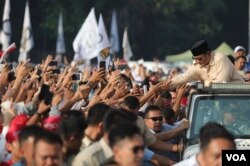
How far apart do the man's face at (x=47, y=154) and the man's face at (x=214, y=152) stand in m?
1.05

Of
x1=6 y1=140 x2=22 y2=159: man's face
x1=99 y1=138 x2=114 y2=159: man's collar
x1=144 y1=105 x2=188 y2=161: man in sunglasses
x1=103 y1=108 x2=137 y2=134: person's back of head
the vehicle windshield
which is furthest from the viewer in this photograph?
the vehicle windshield

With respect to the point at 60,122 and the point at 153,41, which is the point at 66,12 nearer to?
the point at 153,41

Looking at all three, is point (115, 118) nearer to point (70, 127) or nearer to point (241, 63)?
point (70, 127)

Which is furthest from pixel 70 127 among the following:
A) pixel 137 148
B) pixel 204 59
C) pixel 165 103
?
pixel 165 103

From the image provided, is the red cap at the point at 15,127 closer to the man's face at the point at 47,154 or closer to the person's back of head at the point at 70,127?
the person's back of head at the point at 70,127

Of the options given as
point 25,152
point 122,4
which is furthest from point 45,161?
point 122,4

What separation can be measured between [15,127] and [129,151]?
197 cm

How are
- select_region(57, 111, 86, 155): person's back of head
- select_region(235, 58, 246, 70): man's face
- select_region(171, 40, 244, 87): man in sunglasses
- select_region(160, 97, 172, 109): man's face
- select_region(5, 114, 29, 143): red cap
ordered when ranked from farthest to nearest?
select_region(235, 58, 246, 70): man's face → select_region(160, 97, 172, 109): man's face → select_region(171, 40, 244, 87): man in sunglasses → select_region(5, 114, 29, 143): red cap → select_region(57, 111, 86, 155): person's back of head

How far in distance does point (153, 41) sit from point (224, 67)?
5690 centimetres

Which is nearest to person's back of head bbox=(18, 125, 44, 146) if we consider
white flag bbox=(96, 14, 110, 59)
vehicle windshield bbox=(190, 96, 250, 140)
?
vehicle windshield bbox=(190, 96, 250, 140)

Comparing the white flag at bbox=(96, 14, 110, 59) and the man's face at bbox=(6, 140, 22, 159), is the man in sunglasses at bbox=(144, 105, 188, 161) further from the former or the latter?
the white flag at bbox=(96, 14, 110, 59)

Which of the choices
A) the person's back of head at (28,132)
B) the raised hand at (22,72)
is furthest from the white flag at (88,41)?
the person's back of head at (28,132)

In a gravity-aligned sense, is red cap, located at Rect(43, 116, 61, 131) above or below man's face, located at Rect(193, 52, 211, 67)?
below

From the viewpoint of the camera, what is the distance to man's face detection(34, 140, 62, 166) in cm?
Result: 821
